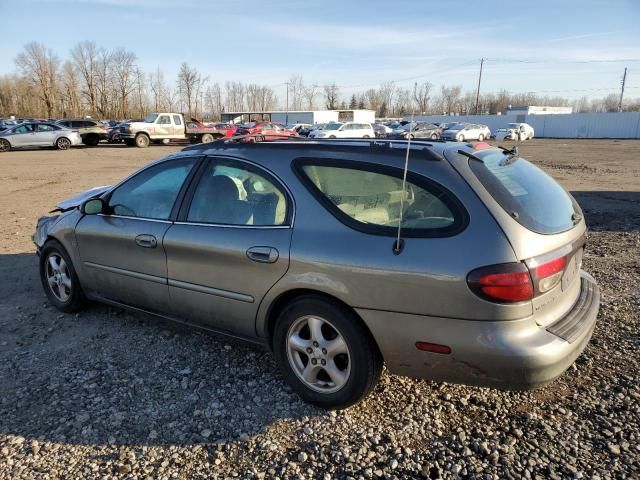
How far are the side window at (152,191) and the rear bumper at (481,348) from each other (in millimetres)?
1853

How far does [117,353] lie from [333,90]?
119 metres

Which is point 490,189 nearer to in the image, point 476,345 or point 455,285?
point 455,285

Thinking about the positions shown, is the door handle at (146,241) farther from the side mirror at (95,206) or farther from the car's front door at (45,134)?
the car's front door at (45,134)

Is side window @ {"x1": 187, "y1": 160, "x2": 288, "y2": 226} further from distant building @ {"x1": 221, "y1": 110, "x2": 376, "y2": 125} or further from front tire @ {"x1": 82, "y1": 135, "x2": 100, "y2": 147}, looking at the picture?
distant building @ {"x1": 221, "y1": 110, "x2": 376, "y2": 125}

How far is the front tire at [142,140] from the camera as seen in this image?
31073mm

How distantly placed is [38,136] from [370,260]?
31.0 metres

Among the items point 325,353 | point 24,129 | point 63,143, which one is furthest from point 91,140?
point 325,353

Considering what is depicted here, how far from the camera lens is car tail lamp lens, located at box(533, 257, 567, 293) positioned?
8.11 ft

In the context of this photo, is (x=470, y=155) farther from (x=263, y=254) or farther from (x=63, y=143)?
(x=63, y=143)

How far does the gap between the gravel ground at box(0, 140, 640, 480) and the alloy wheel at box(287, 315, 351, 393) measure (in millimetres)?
192

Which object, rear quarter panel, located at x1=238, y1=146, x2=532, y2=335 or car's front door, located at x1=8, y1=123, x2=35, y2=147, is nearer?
rear quarter panel, located at x1=238, y1=146, x2=532, y2=335

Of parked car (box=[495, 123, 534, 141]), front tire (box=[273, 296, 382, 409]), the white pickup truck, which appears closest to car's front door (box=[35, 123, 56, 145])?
the white pickup truck

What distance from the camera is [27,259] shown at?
625cm

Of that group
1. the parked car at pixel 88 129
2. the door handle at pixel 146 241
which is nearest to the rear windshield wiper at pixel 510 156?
the door handle at pixel 146 241
